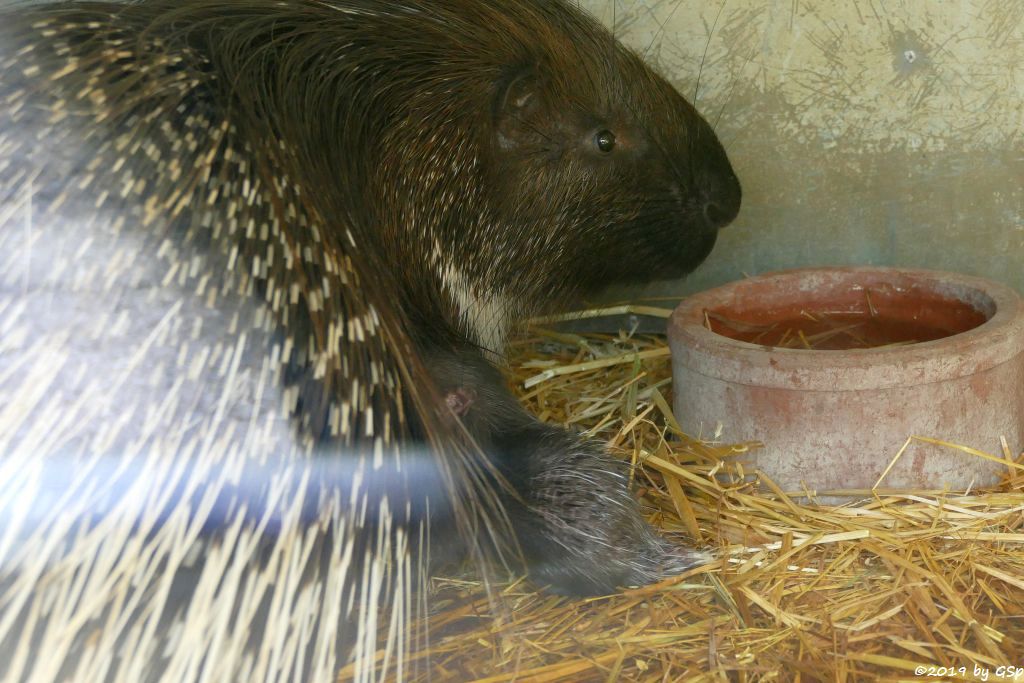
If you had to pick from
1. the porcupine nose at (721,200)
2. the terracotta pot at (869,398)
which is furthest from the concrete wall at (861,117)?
the terracotta pot at (869,398)

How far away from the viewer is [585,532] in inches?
67.8

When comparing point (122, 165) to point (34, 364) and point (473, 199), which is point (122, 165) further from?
point (473, 199)

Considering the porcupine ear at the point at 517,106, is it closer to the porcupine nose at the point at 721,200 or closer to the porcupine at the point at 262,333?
the porcupine at the point at 262,333

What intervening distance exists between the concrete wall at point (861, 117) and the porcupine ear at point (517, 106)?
1.71 ft

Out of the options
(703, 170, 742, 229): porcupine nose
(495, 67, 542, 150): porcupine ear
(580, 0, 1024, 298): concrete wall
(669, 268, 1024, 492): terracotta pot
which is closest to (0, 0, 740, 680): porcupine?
(495, 67, 542, 150): porcupine ear

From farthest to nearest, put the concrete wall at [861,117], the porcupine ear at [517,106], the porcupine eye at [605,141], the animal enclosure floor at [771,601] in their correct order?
the concrete wall at [861,117] → the porcupine eye at [605,141] → the porcupine ear at [517,106] → the animal enclosure floor at [771,601]

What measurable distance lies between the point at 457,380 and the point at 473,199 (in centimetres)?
36

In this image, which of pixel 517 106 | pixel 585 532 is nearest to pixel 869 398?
pixel 585 532

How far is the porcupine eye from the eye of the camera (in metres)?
2.08

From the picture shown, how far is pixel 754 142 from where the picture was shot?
2514 millimetres

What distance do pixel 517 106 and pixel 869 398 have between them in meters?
0.82

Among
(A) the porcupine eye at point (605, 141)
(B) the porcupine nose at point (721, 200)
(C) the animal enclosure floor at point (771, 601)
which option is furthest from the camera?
(B) the porcupine nose at point (721, 200)

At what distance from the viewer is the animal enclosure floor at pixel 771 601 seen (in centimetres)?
153

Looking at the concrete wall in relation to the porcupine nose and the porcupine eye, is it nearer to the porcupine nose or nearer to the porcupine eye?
the porcupine nose
